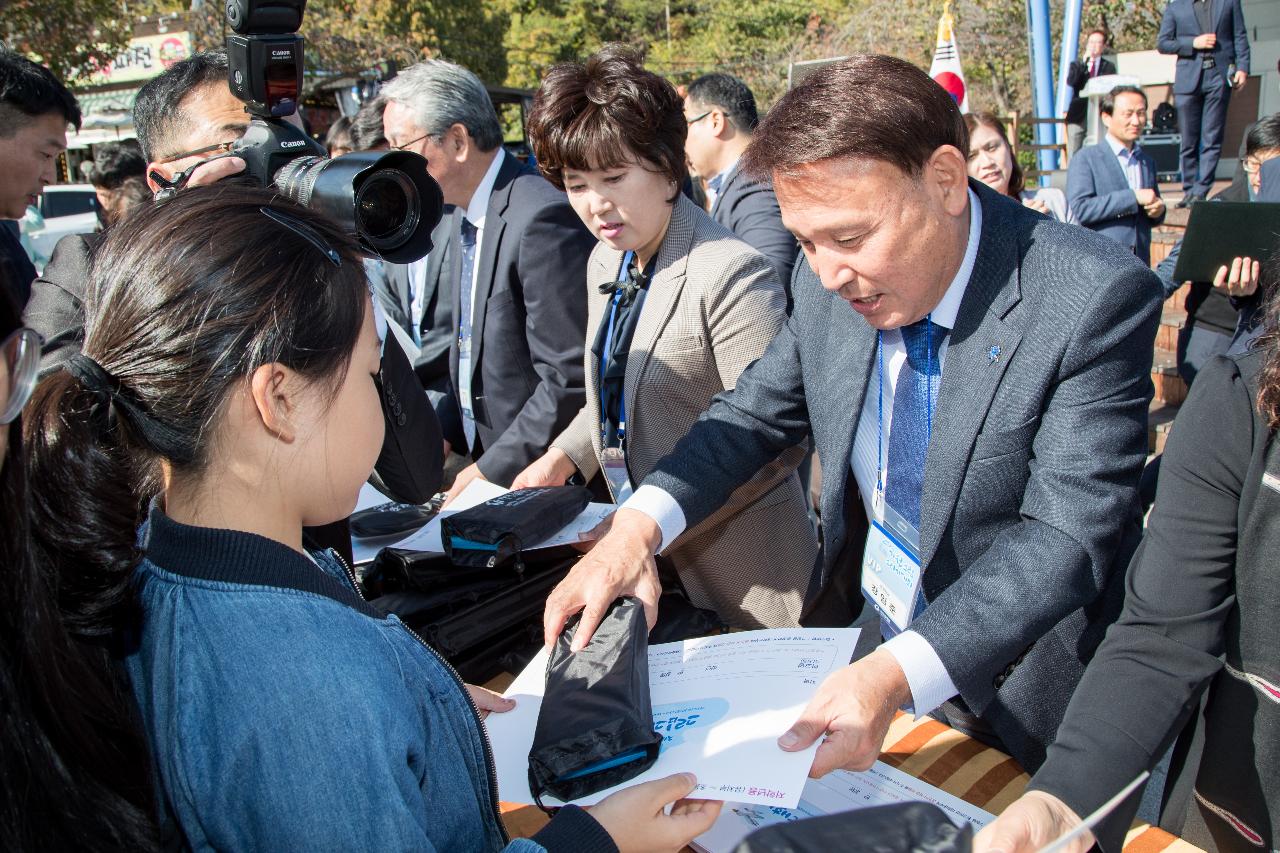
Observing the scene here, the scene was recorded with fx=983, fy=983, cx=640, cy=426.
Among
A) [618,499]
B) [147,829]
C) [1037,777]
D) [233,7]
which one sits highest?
[233,7]

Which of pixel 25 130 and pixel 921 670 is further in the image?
pixel 25 130

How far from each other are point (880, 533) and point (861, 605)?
0.75ft

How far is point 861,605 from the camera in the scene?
Answer: 6.40 feet

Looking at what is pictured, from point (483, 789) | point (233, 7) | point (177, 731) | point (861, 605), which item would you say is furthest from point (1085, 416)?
point (233, 7)

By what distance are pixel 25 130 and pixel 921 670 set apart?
3066 millimetres

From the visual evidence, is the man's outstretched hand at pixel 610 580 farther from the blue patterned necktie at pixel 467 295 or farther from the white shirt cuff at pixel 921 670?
the blue patterned necktie at pixel 467 295

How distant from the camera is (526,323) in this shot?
295cm

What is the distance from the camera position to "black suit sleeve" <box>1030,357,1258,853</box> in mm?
1312

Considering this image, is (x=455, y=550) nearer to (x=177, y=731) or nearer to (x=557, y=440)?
(x=557, y=440)

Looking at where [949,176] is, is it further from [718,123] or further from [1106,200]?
[1106,200]

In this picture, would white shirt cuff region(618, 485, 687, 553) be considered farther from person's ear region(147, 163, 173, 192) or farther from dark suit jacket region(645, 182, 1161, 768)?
person's ear region(147, 163, 173, 192)

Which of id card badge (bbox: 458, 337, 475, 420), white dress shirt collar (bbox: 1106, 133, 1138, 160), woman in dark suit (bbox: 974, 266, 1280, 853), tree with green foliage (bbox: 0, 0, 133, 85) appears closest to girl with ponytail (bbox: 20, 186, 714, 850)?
woman in dark suit (bbox: 974, 266, 1280, 853)

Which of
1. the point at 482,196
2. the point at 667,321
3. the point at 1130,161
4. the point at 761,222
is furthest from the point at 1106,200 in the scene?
the point at 667,321

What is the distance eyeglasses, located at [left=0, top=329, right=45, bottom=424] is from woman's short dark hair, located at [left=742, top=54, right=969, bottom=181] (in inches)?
43.8
